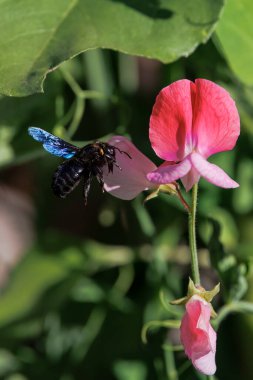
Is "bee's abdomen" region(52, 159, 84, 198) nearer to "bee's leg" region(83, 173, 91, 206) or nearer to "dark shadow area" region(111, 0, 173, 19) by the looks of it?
"bee's leg" region(83, 173, 91, 206)

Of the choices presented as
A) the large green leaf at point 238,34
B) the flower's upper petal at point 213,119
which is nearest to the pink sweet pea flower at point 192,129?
the flower's upper petal at point 213,119

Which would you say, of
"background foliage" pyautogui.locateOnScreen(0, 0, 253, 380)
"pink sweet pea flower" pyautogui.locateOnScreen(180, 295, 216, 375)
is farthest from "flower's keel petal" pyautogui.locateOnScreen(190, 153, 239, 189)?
"background foliage" pyautogui.locateOnScreen(0, 0, 253, 380)

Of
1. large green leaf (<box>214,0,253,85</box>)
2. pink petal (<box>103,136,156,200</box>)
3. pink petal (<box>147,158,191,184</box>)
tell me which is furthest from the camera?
large green leaf (<box>214,0,253,85</box>)

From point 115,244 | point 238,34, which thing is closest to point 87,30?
point 238,34

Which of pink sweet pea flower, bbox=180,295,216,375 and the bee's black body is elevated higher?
the bee's black body

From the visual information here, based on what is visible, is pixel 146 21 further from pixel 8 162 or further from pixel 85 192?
pixel 8 162

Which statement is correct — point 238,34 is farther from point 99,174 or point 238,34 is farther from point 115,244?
point 115,244

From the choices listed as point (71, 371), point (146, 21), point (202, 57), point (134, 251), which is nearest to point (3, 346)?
point (71, 371)
